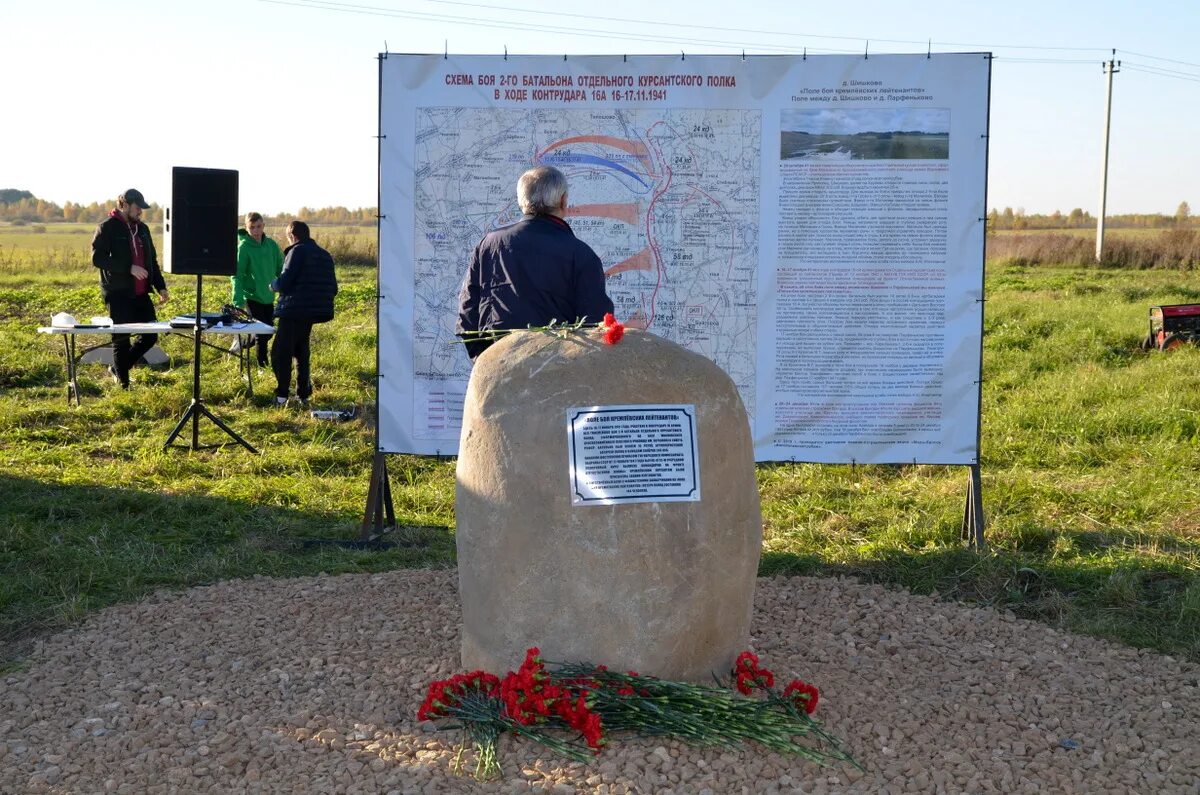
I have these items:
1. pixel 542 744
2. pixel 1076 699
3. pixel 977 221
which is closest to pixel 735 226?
pixel 977 221

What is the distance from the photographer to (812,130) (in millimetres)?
6535

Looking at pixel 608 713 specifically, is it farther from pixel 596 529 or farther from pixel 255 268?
pixel 255 268

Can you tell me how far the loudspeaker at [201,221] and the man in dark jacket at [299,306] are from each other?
1.79 metres

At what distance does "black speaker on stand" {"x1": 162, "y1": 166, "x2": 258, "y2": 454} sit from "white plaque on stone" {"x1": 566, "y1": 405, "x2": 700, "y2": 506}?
6.19 m

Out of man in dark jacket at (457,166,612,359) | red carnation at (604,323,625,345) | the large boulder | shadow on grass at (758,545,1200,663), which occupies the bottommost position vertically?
shadow on grass at (758,545,1200,663)

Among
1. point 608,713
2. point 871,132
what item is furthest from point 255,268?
point 608,713

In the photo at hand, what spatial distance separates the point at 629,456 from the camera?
4082 millimetres

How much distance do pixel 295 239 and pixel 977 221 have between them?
7.65 meters

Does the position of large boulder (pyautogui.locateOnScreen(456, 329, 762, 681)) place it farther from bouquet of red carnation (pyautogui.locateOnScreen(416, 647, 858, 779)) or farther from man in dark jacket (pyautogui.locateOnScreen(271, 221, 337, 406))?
man in dark jacket (pyautogui.locateOnScreen(271, 221, 337, 406))

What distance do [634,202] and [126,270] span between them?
7338 mm

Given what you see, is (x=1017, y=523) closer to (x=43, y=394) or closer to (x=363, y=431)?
(x=363, y=431)

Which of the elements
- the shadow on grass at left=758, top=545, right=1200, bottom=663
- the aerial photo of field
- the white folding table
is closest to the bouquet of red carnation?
the shadow on grass at left=758, top=545, right=1200, bottom=663

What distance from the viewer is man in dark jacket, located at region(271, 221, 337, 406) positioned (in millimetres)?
11750

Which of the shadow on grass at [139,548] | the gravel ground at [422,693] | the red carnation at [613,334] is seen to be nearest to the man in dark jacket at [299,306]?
the shadow on grass at [139,548]
